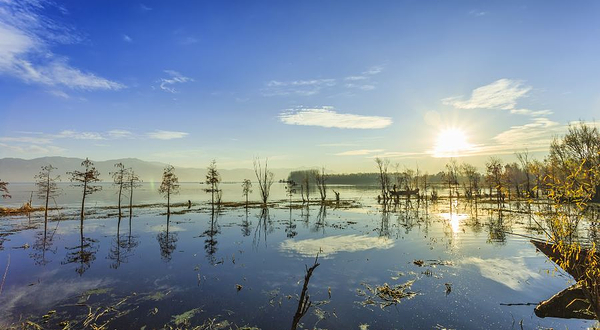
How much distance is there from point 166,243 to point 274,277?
15708 mm

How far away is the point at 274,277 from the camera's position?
1889 centimetres

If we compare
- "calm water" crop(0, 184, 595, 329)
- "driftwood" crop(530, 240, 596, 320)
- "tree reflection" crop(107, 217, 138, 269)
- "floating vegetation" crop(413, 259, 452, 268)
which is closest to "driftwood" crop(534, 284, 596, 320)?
"driftwood" crop(530, 240, 596, 320)

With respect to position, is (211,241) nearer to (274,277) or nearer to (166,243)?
(166,243)

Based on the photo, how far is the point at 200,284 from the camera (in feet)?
57.5

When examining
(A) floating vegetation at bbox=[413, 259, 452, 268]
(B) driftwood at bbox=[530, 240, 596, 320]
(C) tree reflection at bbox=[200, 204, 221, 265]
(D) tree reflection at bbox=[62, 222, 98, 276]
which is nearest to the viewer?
(B) driftwood at bbox=[530, 240, 596, 320]

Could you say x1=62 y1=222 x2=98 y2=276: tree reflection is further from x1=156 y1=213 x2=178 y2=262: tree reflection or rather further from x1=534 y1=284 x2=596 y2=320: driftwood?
x1=534 y1=284 x2=596 y2=320: driftwood

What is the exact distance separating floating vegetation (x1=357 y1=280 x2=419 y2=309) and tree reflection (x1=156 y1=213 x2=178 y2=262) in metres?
16.6

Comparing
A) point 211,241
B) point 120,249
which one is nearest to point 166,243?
point 120,249

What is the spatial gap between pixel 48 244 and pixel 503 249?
4411cm

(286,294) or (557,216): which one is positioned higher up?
(557,216)

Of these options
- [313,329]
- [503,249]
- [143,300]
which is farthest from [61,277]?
[503,249]

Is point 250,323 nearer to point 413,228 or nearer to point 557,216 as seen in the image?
point 557,216

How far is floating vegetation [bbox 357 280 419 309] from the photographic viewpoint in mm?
14452

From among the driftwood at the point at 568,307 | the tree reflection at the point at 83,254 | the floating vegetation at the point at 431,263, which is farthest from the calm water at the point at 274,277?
the driftwood at the point at 568,307
